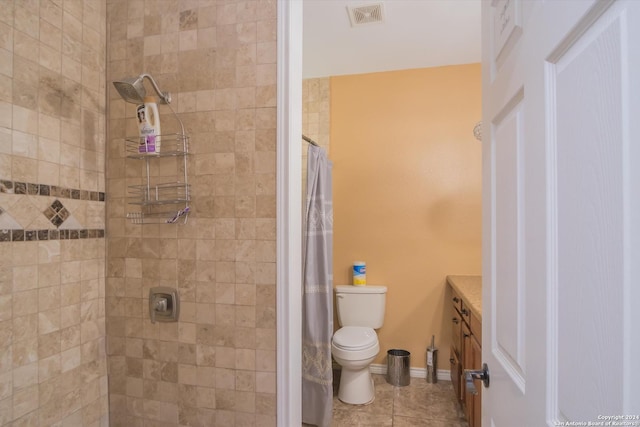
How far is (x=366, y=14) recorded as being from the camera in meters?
2.28

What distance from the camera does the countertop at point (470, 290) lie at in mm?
1842

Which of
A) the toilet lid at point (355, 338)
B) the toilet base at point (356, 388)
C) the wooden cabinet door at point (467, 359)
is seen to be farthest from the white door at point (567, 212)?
the toilet base at point (356, 388)

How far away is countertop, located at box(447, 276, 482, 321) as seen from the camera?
184 cm

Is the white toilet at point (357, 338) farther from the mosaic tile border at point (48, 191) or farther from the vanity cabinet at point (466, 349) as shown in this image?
the mosaic tile border at point (48, 191)

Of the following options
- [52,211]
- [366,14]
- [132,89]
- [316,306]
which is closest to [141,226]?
[52,211]

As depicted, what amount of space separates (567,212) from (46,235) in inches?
59.2

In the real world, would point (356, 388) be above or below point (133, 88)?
below

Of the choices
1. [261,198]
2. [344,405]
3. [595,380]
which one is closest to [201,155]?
[261,198]

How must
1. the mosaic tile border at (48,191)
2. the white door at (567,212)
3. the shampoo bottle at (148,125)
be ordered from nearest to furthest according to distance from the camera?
the white door at (567,212) < the mosaic tile border at (48,191) < the shampoo bottle at (148,125)

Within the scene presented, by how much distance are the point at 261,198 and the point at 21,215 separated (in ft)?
2.56

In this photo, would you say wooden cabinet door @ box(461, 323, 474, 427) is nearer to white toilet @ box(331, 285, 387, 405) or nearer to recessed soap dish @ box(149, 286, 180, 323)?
white toilet @ box(331, 285, 387, 405)

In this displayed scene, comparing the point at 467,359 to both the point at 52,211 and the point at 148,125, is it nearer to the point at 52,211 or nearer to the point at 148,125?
the point at 148,125

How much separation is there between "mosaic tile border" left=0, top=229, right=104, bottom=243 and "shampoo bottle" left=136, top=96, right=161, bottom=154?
1.31ft

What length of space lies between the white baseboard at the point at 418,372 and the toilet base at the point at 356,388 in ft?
1.66
